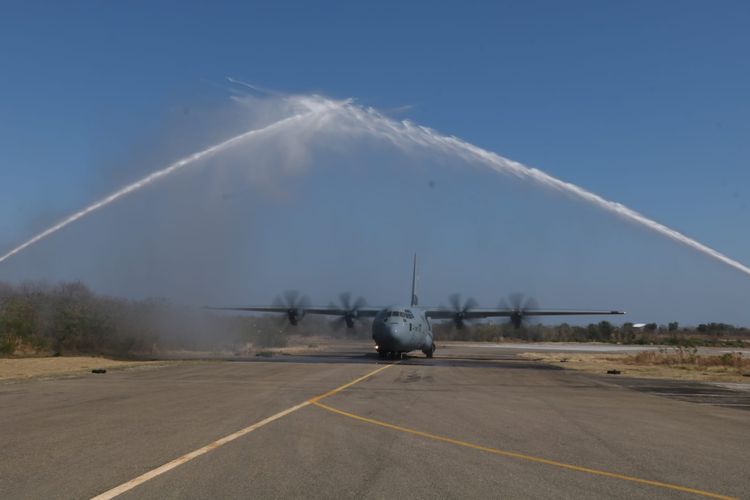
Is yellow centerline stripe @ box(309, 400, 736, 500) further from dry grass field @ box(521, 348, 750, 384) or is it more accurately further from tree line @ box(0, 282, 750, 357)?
tree line @ box(0, 282, 750, 357)

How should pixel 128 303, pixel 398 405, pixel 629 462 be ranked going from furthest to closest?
1. pixel 128 303
2. pixel 398 405
3. pixel 629 462

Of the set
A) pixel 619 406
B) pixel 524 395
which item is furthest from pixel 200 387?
pixel 619 406

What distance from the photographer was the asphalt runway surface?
27.5 feet

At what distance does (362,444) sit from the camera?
1159cm

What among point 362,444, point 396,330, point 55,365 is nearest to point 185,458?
point 362,444

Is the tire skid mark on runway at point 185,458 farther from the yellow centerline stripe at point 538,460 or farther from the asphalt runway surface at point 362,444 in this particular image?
the yellow centerline stripe at point 538,460

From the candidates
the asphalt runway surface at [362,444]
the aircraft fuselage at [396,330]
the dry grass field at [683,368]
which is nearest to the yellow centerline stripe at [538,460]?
the asphalt runway surface at [362,444]

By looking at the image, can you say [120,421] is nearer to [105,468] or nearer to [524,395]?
[105,468]

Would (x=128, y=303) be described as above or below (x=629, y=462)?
above

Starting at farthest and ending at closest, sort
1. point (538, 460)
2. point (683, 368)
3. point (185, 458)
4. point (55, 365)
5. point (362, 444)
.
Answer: point (683, 368)
point (55, 365)
point (362, 444)
point (538, 460)
point (185, 458)

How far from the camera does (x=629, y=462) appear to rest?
10461 mm

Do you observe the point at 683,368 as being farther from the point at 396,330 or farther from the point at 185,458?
the point at 185,458

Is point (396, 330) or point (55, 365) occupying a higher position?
point (396, 330)

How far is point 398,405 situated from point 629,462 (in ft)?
27.6
